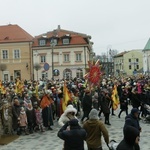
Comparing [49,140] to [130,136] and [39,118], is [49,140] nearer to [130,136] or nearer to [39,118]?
[39,118]

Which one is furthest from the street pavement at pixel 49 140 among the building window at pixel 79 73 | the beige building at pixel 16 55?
the beige building at pixel 16 55

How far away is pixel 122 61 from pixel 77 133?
14350 centimetres

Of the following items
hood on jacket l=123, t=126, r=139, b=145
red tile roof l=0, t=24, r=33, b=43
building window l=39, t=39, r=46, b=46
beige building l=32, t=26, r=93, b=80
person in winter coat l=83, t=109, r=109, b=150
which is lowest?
person in winter coat l=83, t=109, r=109, b=150

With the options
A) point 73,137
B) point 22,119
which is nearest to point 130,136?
point 73,137

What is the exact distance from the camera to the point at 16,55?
62.8 m

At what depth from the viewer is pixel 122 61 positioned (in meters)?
149

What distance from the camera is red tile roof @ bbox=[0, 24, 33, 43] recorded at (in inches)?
2469

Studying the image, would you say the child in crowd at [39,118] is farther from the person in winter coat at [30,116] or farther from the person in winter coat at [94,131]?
the person in winter coat at [94,131]

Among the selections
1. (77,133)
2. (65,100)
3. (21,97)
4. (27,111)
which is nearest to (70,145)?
(77,133)

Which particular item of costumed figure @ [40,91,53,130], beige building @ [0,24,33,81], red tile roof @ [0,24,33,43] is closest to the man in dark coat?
costumed figure @ [40,91,53,130]

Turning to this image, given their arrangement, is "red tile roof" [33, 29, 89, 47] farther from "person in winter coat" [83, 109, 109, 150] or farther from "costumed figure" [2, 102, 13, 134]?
"person in winter coat" [83, 109, 109, 150]

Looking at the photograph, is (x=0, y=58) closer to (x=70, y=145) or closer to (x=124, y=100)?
(x=124, y=100)

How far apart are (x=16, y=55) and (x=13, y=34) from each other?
159 inches

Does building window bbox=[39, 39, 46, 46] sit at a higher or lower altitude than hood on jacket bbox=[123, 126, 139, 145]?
higher
